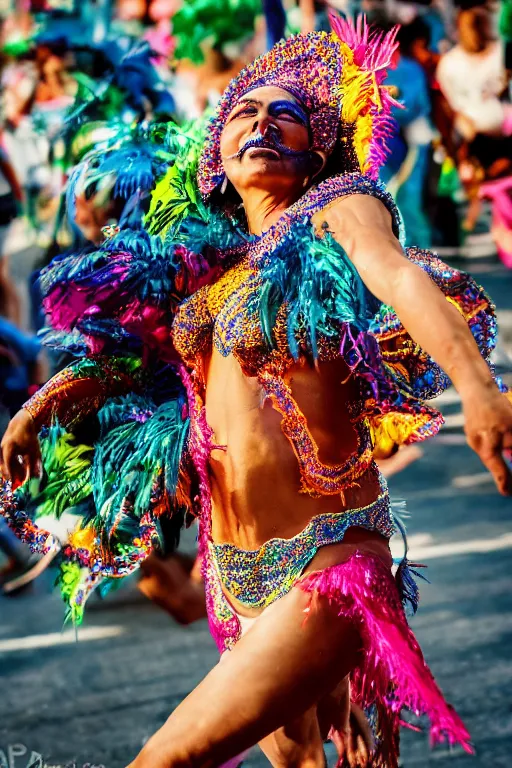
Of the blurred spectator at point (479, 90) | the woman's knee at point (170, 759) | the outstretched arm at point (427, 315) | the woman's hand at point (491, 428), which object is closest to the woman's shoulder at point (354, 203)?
the outstretched arm at point (427, 315)

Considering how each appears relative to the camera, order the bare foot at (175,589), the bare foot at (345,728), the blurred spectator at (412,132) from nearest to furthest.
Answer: the bare foot at (345,728) → the bare foot at (175,589) → the blurred spectator at (412,132)

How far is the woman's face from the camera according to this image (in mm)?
2203

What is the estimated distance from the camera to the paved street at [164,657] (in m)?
3.26

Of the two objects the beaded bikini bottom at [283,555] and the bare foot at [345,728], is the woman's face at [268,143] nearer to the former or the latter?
the beaded bikini bottom at [283,555]

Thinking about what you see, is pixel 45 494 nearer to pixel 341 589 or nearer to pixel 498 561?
pixel 341 589

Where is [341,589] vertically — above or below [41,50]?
below

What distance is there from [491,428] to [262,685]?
802mm

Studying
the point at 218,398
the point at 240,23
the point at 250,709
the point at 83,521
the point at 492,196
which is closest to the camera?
the point at 250,709

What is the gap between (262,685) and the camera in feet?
6.79

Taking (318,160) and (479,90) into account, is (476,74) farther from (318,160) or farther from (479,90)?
(318,160)

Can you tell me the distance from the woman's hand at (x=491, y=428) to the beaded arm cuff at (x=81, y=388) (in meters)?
1.18

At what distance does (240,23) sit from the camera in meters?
4.45

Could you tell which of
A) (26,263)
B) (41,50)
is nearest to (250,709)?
(26,263)

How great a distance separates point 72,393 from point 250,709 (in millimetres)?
838
